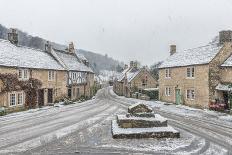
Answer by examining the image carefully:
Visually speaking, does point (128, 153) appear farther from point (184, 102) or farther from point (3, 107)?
point (184, 102)

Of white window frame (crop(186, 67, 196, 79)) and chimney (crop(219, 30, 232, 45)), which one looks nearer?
chimney (crop(219, 30, 232, 45))

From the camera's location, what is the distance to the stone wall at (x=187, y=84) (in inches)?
1583

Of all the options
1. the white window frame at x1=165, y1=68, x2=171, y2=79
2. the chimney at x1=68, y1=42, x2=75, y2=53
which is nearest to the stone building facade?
the chimney at x1=68, y1=42, x2=75, y2=53

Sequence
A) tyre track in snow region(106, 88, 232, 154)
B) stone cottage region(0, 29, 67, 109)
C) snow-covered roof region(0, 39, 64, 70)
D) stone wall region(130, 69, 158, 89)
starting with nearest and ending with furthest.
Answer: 1. tyre track in snow region(106, 88, 232, 154)
2. stone cottage region(0, 29, 67, 109)
3. snow-covered roof region(0, 39, 64, 70)
4. stone wall region(130, 69, 158, 89)

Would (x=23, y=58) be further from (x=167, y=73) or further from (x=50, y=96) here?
(x=167, y=73)

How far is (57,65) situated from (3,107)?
62.7ft

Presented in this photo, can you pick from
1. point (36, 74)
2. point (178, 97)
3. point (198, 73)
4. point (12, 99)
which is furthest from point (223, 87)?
point (12, 99)

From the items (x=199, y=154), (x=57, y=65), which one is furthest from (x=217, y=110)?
(x=57, y=65)

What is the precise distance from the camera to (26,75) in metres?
41.6

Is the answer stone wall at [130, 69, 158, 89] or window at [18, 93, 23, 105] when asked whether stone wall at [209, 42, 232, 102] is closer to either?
window at [18, 93, 23, 105]

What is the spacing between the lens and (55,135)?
2103cm

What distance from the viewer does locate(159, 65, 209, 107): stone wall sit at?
4022cm

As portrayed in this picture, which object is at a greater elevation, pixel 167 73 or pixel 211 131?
pixel 167 73

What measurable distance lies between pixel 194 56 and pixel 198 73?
16.1ft
